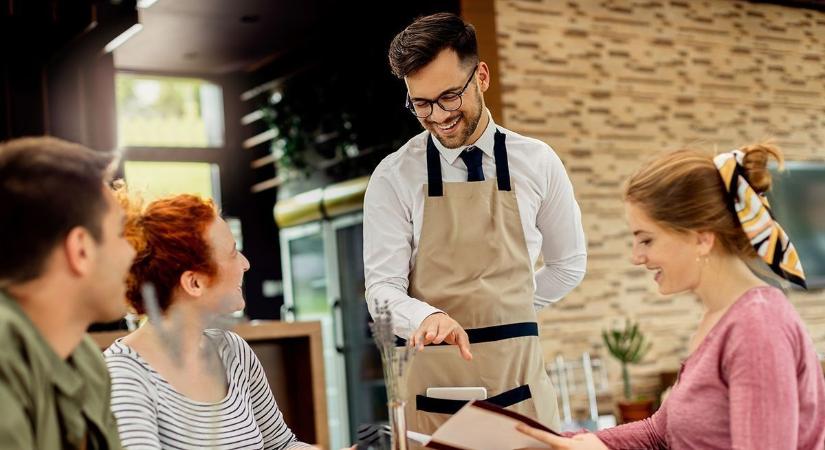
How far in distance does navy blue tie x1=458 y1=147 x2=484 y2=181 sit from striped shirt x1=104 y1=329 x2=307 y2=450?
26.3 inches

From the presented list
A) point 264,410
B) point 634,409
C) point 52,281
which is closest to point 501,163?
point 264,410

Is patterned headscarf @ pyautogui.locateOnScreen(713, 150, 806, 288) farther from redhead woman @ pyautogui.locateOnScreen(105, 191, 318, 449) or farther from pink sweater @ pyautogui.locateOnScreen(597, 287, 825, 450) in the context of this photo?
redhead woman @ pyautogui.locateOnScreen(105, 191, 318, 449)

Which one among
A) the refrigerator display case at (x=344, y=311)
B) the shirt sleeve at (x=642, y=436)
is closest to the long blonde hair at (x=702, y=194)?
the shirt sleeve at (x=642, y=436)

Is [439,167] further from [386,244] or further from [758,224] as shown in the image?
[758,224]

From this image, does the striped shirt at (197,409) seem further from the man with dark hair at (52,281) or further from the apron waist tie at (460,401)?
the man with dark hair at (52,281)

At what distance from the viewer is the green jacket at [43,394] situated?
1.15 meters

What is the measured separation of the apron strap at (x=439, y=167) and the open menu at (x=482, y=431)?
31.2 inches

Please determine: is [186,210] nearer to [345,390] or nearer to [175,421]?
[175,421]

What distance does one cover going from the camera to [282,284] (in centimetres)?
860

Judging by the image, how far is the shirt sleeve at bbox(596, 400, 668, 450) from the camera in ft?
6.45

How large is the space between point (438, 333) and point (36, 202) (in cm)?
100

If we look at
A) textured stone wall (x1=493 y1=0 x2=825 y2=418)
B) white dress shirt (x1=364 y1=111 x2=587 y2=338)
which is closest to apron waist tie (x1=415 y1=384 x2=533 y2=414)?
white dress shirt (x1=364 y1=111 x2=587 y2=338)

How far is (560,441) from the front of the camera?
172 centimetres

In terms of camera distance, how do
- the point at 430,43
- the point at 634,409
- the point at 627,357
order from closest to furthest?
1. the point at 430,43
2. the point at 634,409
3. the point at 627,357
